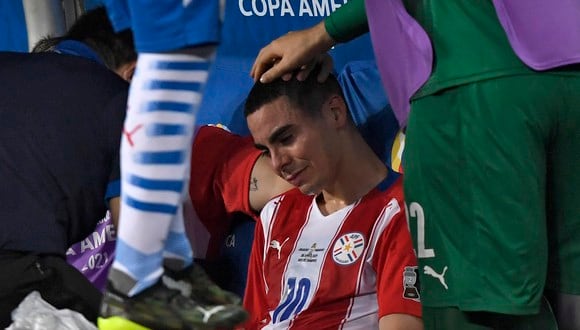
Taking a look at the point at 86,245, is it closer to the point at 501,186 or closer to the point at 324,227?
the point at 324,227

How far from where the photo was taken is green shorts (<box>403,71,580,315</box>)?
1.72m

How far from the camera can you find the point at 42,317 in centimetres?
191

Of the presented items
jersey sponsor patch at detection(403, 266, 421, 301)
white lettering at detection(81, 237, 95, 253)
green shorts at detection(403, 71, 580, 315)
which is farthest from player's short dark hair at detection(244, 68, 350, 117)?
green shorts at detection(403, 71, 580, 315)

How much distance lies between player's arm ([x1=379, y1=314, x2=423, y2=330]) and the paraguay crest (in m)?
0.16

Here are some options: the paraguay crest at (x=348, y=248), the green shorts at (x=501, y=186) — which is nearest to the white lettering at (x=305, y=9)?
the paraguay crest at (x=348, y=248)

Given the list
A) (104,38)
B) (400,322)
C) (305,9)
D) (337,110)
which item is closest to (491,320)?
(400,322)

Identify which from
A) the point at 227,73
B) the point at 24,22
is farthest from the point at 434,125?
the point at 24,22

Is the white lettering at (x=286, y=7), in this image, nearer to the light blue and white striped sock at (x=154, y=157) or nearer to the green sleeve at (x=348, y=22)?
the green sleeve at (x=348, y=22)

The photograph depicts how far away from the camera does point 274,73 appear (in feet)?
6.88

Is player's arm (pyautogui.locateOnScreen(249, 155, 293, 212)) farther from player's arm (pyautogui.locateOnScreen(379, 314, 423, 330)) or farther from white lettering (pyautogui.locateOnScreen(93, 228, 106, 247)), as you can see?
player's arm (pyautogui.locateOnScreen(379, 314, 423, 330))

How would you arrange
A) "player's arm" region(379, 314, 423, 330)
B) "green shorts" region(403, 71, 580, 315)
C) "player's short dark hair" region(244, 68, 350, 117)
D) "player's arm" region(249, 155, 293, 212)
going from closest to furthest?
1. "green shorts" region(403, 71, 580, 315)
2. "player's arm" region(379, 314, 423, 330)
3. "player's short dark hair" region(244, 68, 350, 117)
4. "player's arm" region(249, 155, 293, 212)

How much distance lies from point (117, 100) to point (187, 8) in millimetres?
633

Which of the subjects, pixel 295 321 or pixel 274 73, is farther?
pixel 295 321

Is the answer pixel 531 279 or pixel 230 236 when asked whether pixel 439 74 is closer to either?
pixel 531 279
